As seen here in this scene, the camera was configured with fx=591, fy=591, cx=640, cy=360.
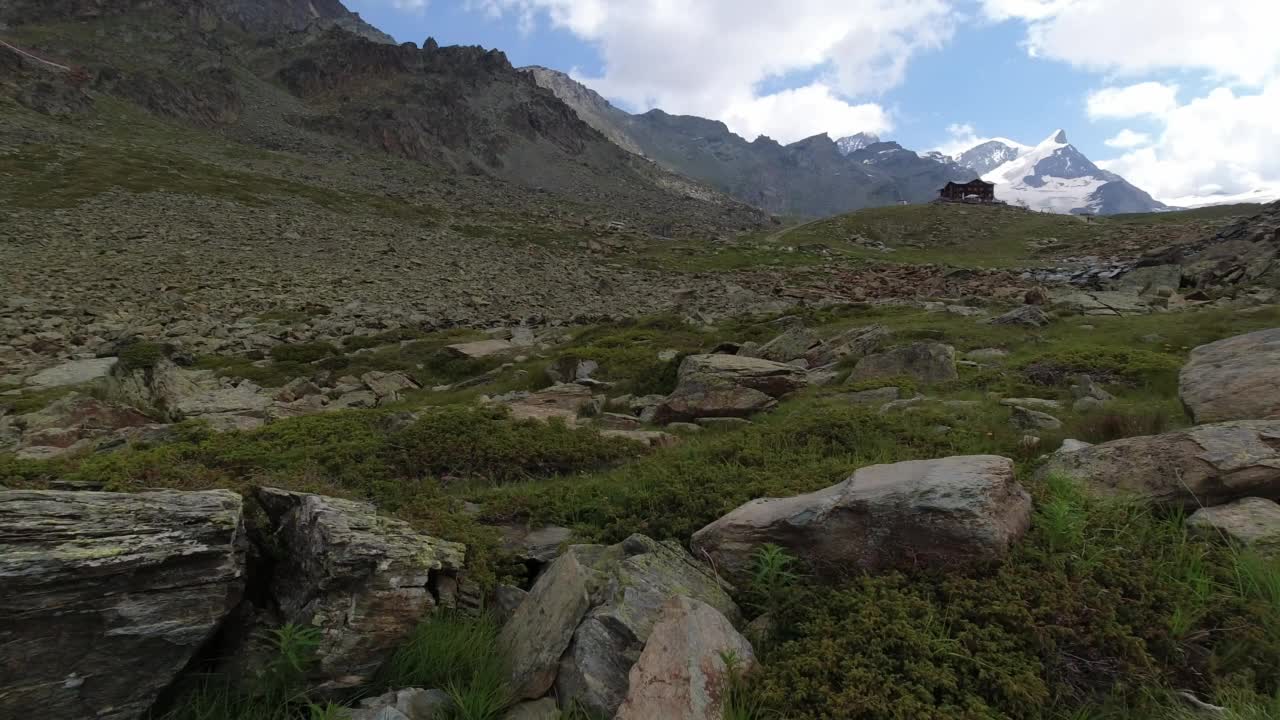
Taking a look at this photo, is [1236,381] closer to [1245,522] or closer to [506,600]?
[1245,522]

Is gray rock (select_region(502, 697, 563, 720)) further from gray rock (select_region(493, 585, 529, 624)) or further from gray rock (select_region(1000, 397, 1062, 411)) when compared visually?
gray rock (select_region(1000, 397, 1062, 411))

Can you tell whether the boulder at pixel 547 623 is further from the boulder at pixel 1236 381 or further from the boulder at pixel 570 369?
the boulder at pixel 570 369

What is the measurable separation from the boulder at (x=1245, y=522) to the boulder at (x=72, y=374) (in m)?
23.1

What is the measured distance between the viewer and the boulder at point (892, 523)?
4992mm

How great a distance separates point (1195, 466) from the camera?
564 cm

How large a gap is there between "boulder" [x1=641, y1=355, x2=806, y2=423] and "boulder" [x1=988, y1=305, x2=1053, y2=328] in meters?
10.6

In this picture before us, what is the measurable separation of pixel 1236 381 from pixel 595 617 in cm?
839

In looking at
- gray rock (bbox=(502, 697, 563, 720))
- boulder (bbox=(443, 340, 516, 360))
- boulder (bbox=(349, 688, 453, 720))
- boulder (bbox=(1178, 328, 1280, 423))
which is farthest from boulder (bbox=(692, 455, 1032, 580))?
boulder (bbox=(443, 340, 516, 360))

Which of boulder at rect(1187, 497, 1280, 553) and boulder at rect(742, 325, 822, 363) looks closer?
boulder at rect(1187, 497, 1280, 553)

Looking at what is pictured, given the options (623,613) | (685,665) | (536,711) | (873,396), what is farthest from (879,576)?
(873,396)

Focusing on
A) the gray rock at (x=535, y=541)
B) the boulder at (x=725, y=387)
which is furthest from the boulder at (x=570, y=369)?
the gray rock at (x=535, y=541)

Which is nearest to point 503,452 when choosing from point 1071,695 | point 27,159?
point 1071,695

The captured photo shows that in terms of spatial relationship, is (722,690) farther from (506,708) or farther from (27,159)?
(27,159)

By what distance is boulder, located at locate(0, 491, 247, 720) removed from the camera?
11.8ft
